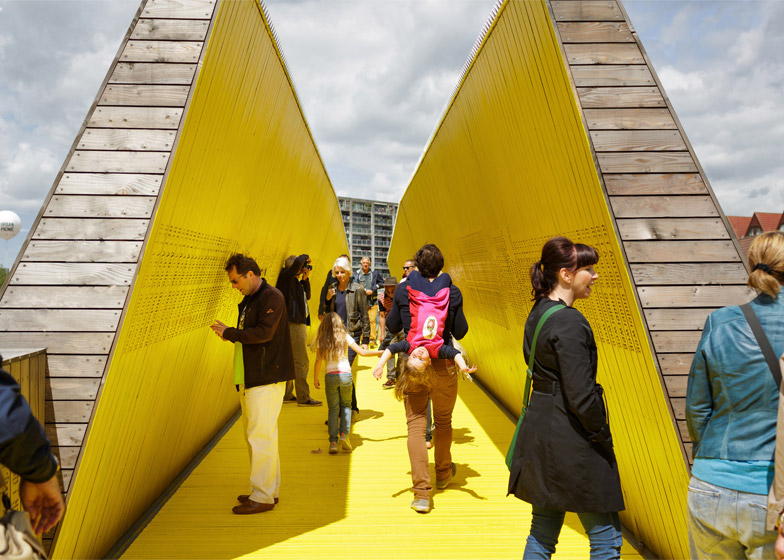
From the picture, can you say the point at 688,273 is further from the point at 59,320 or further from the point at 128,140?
the point at 59,320


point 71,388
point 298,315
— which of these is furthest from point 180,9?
point 298,315

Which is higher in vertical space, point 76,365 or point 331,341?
point 331,341

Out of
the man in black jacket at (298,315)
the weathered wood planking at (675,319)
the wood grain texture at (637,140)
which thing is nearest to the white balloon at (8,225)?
the man in black jacket at (298,315)

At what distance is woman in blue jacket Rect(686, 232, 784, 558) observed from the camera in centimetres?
185

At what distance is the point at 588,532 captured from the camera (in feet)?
7.95

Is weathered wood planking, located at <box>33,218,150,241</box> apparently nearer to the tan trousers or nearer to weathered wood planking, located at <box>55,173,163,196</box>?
weathered wood planking, located at <box>55,173,163,196</box>

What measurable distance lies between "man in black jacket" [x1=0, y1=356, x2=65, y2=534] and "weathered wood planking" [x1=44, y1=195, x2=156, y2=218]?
167 centimetres

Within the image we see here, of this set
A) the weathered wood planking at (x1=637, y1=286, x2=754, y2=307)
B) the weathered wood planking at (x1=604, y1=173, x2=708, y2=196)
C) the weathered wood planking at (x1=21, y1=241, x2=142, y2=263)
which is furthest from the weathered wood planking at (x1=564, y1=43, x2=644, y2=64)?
the weathered wood planking at (x1=21, y1=241, x2=142, y2=263)

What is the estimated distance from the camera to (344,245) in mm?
23844

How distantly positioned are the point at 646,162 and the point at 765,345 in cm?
186

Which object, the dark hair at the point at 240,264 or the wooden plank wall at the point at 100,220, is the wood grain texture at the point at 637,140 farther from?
the wooden plank wall at the point at 100,220

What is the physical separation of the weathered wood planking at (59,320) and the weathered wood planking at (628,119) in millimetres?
3196

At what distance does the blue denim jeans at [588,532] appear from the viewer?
237 cm

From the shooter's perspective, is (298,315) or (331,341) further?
(298,315)
